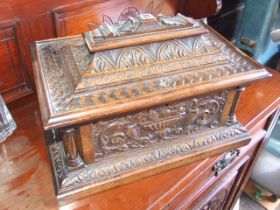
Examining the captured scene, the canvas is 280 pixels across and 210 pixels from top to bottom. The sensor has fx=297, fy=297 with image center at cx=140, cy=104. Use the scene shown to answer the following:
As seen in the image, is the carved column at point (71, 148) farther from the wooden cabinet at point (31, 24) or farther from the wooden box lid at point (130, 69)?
the wooden cabinet at point (31, 24)

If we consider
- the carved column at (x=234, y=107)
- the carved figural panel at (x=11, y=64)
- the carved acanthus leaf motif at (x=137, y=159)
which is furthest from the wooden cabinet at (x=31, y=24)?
the carved column at (x=234, y=107)

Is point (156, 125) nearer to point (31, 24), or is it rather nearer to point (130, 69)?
point (130, 69)

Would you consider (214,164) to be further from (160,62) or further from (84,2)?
(84,2)

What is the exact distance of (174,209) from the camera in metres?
0.68

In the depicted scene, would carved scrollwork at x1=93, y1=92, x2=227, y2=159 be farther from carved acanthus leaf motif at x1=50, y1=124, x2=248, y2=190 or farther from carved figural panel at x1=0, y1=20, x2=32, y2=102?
carved figural panel at x1=0, y1=20, x2=32, y2=102

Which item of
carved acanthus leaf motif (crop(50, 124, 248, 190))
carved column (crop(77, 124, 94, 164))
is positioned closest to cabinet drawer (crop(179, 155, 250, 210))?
carved acanthus leaf motif (crop(50, 124, 248, 190))

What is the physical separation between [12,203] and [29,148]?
139 millimetres

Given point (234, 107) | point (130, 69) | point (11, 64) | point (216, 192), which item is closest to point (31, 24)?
Answer: point (11, 64)

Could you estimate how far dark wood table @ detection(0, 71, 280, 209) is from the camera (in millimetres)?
563

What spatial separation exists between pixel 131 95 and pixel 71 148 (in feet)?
0.49

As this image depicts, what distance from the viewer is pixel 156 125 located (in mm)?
603

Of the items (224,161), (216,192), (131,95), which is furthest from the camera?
(216,192)

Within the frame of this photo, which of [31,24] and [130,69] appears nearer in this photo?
[130,69]

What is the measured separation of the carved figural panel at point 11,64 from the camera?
25.7 inches
